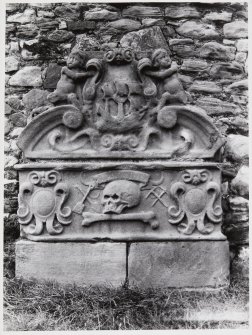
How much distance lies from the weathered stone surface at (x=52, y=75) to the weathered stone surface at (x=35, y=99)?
0.28ft

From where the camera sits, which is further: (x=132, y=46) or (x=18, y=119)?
(x=18, y=119)

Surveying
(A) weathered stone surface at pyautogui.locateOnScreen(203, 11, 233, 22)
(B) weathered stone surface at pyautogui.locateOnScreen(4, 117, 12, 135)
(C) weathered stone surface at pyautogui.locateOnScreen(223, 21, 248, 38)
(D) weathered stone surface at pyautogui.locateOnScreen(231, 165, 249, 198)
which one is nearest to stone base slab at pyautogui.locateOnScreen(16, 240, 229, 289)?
(D) weathered stone surface at pyautogui.locateOnScreen(231, 165, 249, 198)

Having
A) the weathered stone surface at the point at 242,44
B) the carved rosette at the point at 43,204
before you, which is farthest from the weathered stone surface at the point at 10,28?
the weathered stone surface at the point at 242,44

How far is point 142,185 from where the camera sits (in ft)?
12.2

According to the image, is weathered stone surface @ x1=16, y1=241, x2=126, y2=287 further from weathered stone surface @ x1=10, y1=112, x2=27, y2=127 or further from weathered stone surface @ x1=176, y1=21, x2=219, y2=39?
weathered stone surface @ x1=176, y1=21, x2=219, y2=39

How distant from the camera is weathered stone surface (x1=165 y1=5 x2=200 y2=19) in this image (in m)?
4.14

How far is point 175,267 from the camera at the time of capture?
365 cm

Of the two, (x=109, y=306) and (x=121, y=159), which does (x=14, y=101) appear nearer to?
(x=121, y=159)

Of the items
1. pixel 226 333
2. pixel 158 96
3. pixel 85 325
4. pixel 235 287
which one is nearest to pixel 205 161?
pixel 158 96

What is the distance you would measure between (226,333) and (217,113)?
1.94 metres

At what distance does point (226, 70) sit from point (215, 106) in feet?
1.17

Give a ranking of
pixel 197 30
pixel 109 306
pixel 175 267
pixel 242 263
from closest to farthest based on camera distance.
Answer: pixel 109 306 < pixel 175 267 < pixel 242 263 < pixel 197 30

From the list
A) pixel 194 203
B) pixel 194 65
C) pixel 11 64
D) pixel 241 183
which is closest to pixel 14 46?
pixel 11 64

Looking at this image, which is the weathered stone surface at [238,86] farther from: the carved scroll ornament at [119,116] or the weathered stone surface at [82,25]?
the weathered stone surface at [82,25]
